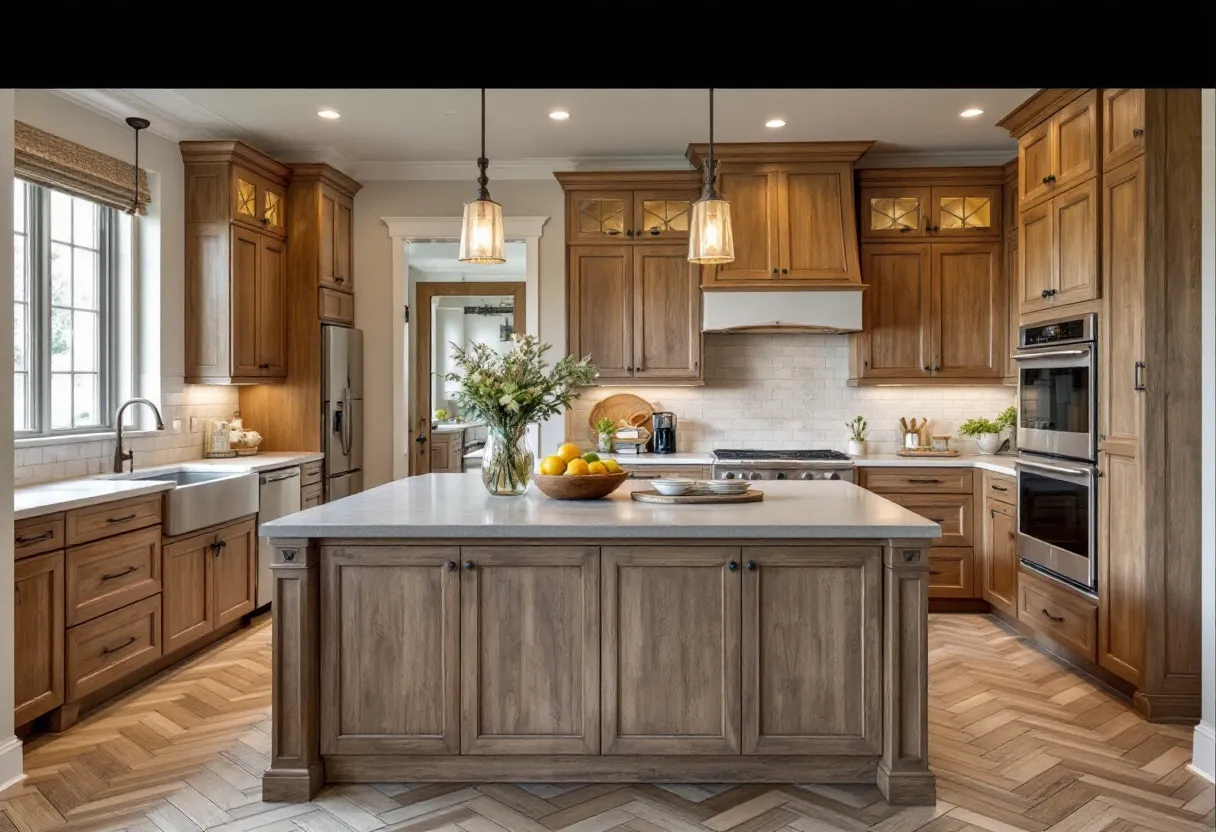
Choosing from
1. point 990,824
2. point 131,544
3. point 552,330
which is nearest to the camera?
point 990,824

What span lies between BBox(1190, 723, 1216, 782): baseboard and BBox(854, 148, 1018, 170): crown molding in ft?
11.3

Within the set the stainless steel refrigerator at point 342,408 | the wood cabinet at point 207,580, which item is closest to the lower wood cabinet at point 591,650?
the wood cabinet at point 207,580

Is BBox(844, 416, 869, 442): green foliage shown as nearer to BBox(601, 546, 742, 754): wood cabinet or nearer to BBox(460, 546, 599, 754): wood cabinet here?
BBox(601, 546, 742, 754): wood cabinet

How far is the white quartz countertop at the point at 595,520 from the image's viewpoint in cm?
254

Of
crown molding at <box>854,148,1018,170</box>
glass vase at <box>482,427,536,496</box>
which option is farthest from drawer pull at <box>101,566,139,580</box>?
crown molding at <box>854,148,1018,170</box>

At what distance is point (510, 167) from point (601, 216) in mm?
681

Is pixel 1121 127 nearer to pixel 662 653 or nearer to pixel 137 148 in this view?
pixel 662 653

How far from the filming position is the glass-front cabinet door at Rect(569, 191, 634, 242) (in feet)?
17.0

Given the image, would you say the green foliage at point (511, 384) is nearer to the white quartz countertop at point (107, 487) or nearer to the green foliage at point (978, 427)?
the white quartz countertop at point (107, 487)

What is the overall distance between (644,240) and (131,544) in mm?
3104

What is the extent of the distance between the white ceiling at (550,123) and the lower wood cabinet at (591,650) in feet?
7.70
